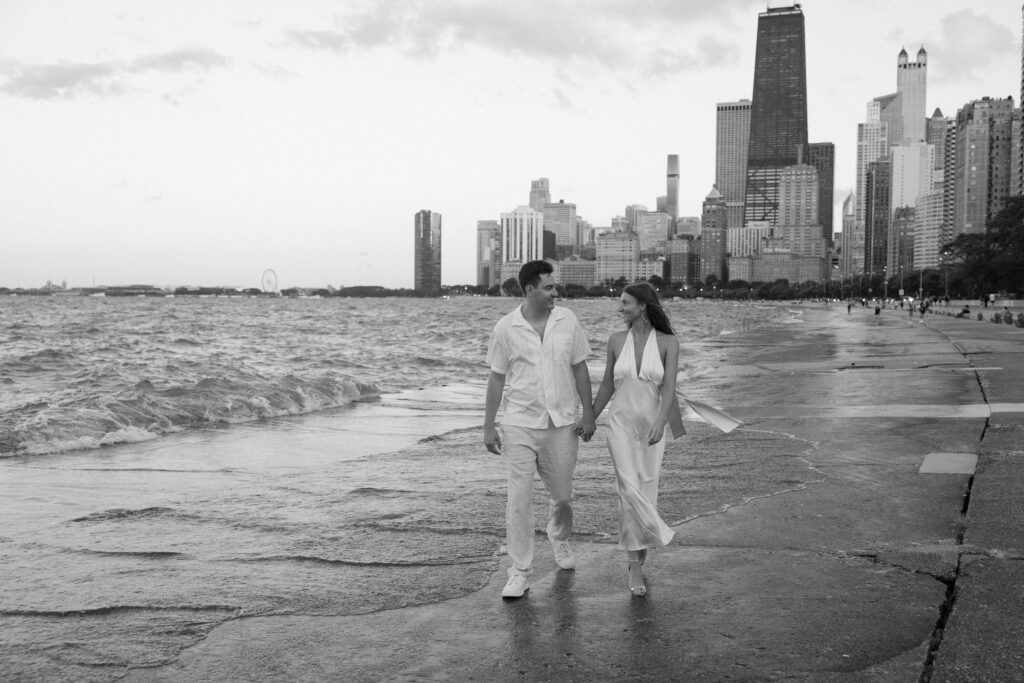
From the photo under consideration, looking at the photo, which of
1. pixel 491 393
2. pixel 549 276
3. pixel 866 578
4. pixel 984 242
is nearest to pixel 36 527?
pixel 491 393

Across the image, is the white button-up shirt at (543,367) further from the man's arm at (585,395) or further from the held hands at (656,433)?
the held hands at (656,433)

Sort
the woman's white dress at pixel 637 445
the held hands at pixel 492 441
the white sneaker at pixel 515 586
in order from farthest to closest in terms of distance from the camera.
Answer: the held hands at pixel 492 441 < the woman's white dress at pixel 637 445 < the white sneaker at pixel 515 586

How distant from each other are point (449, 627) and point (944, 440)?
273 inches

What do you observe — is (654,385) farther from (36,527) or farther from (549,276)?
(36,527)

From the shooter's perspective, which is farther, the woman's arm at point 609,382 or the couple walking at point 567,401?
the woman's arm at point 609,382

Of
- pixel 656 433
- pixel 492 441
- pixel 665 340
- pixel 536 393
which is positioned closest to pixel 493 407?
pixel 492 441

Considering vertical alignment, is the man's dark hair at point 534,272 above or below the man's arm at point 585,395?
above

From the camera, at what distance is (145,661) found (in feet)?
13.6

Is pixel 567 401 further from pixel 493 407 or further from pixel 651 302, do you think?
pixel 651 302

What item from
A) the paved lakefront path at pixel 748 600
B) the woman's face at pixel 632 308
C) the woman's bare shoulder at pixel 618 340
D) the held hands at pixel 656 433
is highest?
the woman's face at pixel 632 308

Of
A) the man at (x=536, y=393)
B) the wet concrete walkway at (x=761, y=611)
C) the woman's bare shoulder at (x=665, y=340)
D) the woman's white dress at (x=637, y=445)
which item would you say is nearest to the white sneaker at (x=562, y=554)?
the wet concrete walkway at (x=761, y=611)

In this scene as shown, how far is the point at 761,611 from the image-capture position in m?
4.52

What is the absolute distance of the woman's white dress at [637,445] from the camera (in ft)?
16.4

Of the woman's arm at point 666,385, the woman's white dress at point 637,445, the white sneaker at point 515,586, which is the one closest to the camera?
the white sneaker at point 515,586
